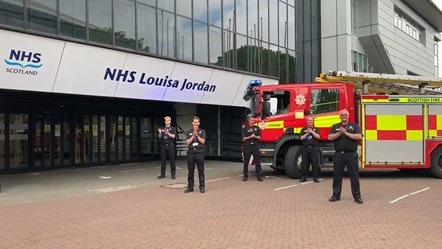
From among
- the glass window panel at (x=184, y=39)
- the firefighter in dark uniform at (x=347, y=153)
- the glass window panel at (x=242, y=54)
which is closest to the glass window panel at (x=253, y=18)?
the glass window panel at (x=242, y=54)

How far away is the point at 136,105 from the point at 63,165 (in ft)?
14.4

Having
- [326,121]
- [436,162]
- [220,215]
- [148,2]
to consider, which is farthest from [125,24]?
[436,162]

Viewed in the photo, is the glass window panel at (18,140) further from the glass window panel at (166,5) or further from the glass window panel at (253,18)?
the glass window panel at (253,18)

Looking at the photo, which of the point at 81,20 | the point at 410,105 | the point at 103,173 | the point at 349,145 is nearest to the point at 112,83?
the point at 81,20

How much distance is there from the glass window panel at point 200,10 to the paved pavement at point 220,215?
767 cm

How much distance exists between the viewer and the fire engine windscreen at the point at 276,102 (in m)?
12.2

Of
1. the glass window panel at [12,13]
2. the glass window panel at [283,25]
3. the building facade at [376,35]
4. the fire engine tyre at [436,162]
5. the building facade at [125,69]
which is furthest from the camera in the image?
the building facade at [376,35]

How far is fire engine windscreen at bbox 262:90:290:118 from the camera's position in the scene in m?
12.2

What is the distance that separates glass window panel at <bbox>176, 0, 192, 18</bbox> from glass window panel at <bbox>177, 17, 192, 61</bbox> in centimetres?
22

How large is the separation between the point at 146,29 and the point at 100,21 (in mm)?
1961

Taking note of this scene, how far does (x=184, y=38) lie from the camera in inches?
636

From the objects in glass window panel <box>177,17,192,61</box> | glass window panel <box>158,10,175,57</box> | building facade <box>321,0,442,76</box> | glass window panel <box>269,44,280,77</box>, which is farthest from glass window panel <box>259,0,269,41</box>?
building facade <box>321,0,442,76</box>

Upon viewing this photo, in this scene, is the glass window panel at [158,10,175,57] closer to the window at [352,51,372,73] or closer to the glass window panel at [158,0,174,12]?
the glass window panel at [158,0,174,12]

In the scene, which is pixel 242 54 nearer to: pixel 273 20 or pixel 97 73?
pixel 273 20
